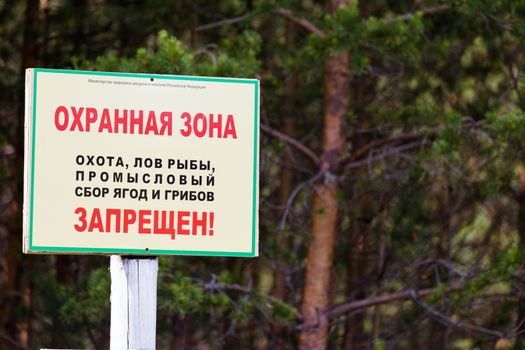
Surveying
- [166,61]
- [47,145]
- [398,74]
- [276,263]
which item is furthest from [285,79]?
[47,145]

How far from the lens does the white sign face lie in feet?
11.2

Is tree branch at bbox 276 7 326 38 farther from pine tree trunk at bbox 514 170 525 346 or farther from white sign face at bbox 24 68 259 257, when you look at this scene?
white sign face at bbox 24 68 259 257

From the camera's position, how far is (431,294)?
10.4m

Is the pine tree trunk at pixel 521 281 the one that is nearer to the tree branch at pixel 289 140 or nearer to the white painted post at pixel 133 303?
the tree branch at pixel 289 140

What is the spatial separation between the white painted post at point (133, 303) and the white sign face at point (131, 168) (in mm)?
65

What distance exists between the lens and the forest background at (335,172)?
9953 millimetres

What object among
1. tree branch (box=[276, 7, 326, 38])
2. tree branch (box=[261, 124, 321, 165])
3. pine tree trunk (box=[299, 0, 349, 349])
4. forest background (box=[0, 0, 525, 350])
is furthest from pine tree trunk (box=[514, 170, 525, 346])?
tree branch (box=[276, 7, 326, 38])

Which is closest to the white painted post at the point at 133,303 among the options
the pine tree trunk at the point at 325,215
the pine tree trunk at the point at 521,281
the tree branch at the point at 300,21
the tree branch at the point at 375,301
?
the pine tree trunk at the point at 521,281

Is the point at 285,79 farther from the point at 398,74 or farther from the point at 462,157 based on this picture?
the point at 462,157

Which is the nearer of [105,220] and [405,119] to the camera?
[105,220]

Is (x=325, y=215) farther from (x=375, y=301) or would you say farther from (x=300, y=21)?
(x=300, y=21)

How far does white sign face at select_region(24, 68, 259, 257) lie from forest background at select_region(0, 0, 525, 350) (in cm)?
501

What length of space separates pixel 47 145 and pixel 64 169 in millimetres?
82

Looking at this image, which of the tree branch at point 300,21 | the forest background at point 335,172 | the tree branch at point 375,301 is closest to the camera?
the forest background at point 335,172
